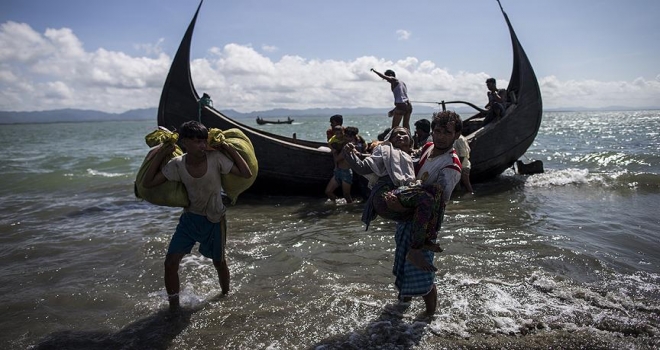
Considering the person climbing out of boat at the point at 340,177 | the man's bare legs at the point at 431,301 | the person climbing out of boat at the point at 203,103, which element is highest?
the person climbing out of boat at the point at 203,103

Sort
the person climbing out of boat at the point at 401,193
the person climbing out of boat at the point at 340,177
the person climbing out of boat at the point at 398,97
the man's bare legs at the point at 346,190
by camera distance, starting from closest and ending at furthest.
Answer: the person climbing out of boat at the point at 401,193 < the person climbing out of boat at the point at 340,177 < the man's bare legs at the point at 346,190 < the person climbing out of boat at the point at 398,97

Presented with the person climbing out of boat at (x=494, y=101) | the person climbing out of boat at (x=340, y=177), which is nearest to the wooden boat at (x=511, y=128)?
the person climbing out of boat at (x=494, y=101)

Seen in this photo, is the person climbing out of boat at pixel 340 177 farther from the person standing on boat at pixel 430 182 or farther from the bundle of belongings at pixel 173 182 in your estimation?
the person standing on boat at pixel 430 182

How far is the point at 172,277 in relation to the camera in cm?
345

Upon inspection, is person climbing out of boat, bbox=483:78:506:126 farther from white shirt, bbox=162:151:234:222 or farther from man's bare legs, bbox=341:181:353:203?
white shirt, bbox=162:151:234:222

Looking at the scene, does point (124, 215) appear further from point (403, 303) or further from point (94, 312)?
point (403, 303)

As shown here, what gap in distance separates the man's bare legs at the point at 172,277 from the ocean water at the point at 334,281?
14 cm

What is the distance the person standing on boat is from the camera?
2.72 metres

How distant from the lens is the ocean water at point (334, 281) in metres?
3.11

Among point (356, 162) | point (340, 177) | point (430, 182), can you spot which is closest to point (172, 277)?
point (356, 162)

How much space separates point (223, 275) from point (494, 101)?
8162 mm

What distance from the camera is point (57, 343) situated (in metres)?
3.14

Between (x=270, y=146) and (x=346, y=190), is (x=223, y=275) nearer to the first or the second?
(x=346, y=190)

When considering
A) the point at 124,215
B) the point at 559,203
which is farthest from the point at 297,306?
the point at 559,203
